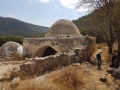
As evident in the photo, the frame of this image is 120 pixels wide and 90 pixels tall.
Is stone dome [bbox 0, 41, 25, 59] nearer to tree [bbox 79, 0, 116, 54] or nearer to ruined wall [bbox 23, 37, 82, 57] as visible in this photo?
ruined wall [bbox 23, 37, 82, 57]

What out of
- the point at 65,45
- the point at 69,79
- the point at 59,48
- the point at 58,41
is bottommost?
the point at 69,79

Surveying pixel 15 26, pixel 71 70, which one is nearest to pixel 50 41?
pixel 71 70

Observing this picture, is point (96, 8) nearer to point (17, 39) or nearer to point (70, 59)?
point (70, 59)

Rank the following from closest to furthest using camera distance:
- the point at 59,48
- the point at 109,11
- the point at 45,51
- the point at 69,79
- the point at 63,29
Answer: the point at 69,79 → the point at 109,11 → the point at 59,48 → the point at 63,29 → the point at 45,51

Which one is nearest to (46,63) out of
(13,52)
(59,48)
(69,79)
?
(69,79)

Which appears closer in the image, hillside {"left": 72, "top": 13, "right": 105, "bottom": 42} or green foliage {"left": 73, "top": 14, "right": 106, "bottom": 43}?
hillside {"left": 72, "top": 13, "right": 105, "bottom": 42}

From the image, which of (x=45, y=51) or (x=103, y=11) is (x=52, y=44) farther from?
(x=103, y=11)

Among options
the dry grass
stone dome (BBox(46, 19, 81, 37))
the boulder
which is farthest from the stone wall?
the dry grass

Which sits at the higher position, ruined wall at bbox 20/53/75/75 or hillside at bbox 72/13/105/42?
hillside at bbox 72/13/105/42

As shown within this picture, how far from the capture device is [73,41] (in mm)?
16906

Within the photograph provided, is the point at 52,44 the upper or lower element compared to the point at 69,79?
upper

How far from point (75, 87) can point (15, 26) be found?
96266mm

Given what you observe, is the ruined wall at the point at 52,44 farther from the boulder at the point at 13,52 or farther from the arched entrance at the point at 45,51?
the boulder at the point at 13,52

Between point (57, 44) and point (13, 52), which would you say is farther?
point (13, 52)
